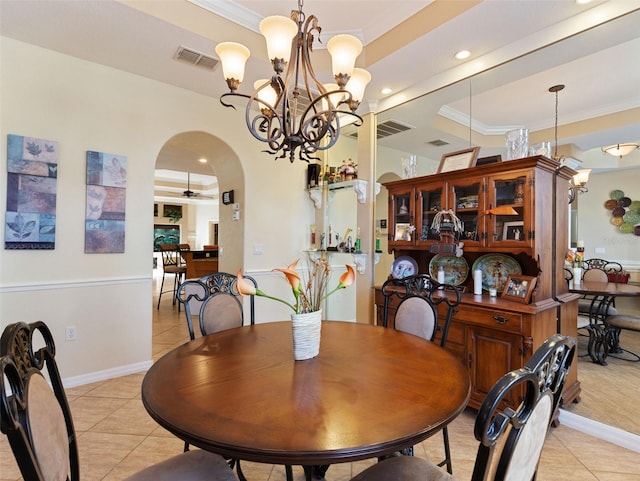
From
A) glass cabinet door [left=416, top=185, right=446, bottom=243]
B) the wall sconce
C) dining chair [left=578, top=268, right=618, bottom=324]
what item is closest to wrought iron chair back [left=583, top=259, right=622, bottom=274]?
dining chair [left=578, top=268, right=618, bottom=324]

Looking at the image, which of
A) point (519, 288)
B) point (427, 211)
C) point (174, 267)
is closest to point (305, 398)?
point (519, 288)

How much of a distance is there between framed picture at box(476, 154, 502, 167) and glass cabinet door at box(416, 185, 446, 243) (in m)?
0.40

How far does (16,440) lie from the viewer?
0.70 meters

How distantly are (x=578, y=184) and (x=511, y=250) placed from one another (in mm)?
879

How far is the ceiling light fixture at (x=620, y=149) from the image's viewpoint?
2137mm

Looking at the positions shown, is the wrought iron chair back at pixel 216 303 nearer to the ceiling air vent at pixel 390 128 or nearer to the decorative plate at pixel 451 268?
the decorative plate at pixel 451 268

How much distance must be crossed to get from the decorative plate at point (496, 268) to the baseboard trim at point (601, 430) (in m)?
0.97

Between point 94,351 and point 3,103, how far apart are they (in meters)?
2.18

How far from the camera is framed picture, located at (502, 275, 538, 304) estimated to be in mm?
2217

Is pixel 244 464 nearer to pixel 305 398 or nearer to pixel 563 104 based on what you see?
pixel 305 398

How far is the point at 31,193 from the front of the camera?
263 centimetres

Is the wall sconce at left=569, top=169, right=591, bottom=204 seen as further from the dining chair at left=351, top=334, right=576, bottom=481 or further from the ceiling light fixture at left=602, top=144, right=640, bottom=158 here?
the dining chair at left=351, top=334, right=576, bottom=481

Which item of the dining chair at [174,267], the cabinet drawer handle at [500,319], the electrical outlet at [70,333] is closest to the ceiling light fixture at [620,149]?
the cabinet drawer handle at [500,319]

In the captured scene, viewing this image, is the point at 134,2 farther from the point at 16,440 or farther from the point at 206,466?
the point at 206,466
